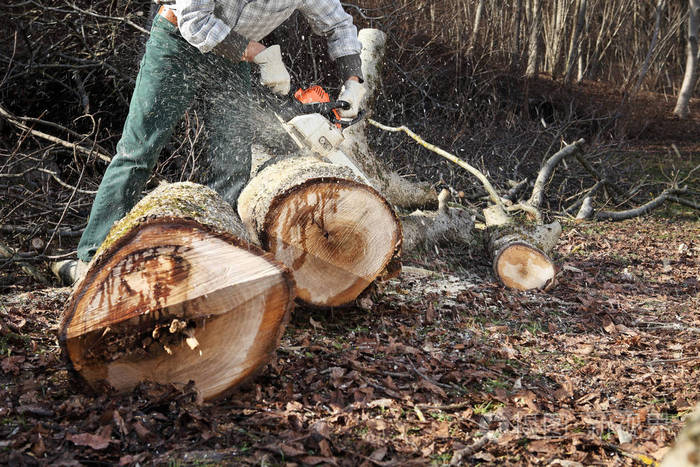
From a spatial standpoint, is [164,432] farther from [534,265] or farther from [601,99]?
[601,99]

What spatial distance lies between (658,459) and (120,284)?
5.38 feet

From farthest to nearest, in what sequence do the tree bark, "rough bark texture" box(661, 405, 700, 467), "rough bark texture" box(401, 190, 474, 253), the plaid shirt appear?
the tree bark
"rough bark texture" box(401, 190, 474, 253)
the plaid shirt
"rough bark texture" box(661, 405, 700, 467)

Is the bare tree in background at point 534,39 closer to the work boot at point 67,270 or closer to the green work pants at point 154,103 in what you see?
the green work pants at point 154,103

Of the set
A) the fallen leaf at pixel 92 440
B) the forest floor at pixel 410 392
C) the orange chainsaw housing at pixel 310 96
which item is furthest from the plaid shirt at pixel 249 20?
the fallen leaf at pixel 92 440

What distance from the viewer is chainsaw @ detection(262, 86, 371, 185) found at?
9.82 feet

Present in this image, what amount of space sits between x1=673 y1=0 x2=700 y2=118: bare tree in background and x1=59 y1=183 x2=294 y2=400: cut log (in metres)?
13.7

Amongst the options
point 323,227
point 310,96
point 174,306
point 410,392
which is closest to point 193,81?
point 310,96

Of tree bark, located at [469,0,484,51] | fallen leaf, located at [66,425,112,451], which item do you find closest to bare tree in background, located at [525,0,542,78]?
tree bark, located at [469,0,484,51]

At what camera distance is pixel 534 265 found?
11.6 feet

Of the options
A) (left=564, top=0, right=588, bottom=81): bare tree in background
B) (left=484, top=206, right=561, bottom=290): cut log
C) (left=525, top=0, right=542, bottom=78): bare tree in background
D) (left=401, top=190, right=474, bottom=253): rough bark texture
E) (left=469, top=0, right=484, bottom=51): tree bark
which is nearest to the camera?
(left=484, top=206, right=561, bottom=290): cut log

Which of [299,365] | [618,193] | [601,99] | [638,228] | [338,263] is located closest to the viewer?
[299,365]

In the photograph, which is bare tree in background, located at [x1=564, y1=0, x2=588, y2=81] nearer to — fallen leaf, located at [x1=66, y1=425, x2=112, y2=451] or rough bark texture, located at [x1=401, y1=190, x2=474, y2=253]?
rough bark texture, located at [x1=401, y1=190, x2=474, y2=253]

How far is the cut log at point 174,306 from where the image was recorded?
68.7 inches

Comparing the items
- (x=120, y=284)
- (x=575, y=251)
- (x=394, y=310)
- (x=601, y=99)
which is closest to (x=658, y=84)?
(x=601, y=99)
